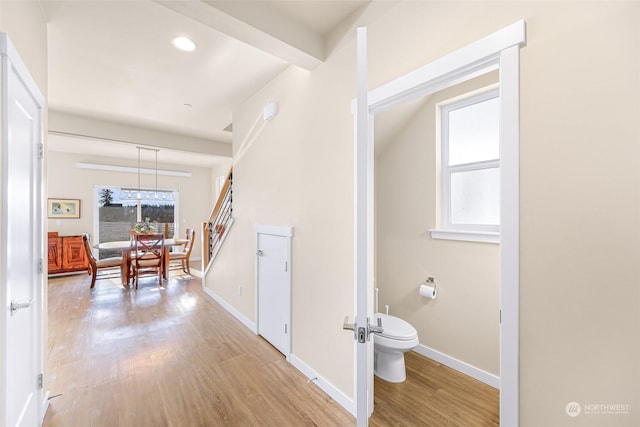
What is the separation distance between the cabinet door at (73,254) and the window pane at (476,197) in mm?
7135

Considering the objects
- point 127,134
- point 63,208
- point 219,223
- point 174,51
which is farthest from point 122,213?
point 174,51

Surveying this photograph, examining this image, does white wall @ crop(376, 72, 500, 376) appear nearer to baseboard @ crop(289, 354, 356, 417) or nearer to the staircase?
baseboard @ crop(289, 354, 356, 417)

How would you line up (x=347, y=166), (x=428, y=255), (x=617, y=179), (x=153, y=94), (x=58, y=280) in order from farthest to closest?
1. (x=58, y=280)
2. (x=153, y=94)
3. (x=428, y=255)
4. (x=347, y=166)
5. (x=617, y=179)

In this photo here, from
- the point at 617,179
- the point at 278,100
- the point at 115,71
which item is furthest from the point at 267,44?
the point at 617,179

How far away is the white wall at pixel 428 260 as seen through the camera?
2133mm

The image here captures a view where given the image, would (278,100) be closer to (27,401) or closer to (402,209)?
(402,209)

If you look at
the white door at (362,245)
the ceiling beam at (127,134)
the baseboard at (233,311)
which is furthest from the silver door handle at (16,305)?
the ceiling beam at (127,134)

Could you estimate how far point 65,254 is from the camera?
549 centimetres

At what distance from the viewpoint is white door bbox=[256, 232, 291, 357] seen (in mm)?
2494

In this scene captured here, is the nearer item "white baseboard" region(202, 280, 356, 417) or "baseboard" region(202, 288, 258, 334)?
"white baseboard" region(202, 280, 356, 417)

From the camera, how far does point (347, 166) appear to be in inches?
72.8

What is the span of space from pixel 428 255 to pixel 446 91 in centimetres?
150

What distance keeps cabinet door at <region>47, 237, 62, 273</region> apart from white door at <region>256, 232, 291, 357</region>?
5.24m

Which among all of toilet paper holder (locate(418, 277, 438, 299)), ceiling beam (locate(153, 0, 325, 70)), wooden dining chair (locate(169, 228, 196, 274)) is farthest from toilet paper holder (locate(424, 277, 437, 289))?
wooden dining chair (locate(169, 228, 196, 274))
